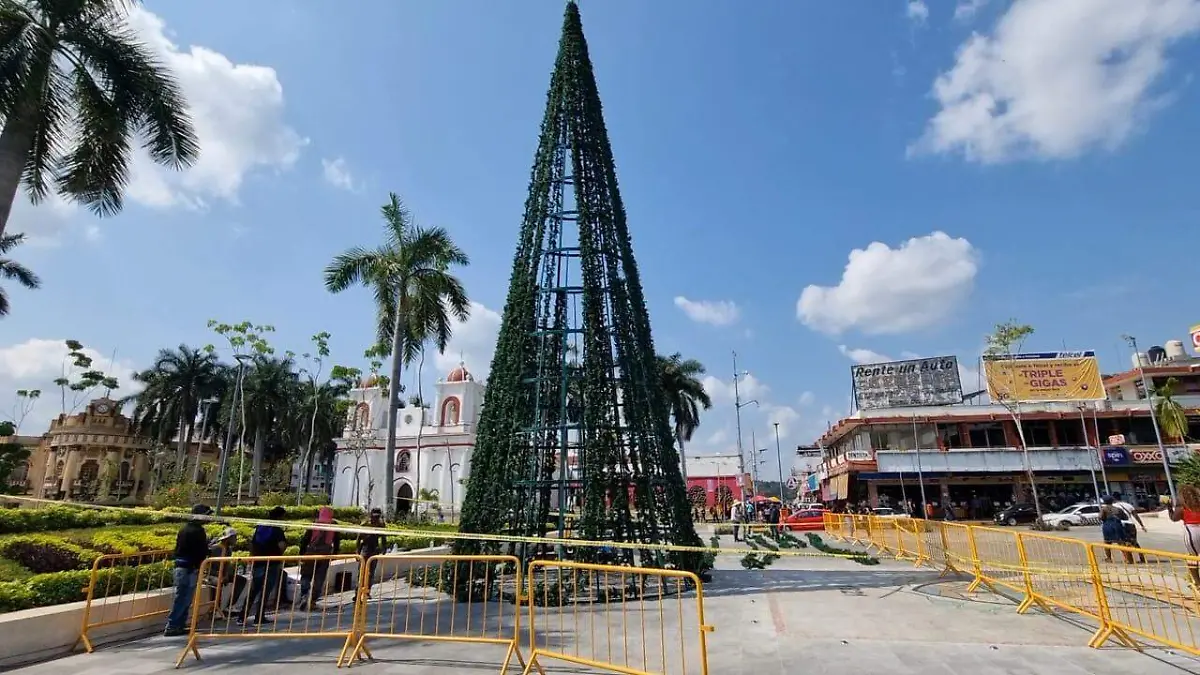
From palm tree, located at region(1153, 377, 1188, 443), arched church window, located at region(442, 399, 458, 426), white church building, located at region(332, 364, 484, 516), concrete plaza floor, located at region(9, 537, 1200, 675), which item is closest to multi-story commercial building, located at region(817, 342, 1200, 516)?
palm tree, located at region(1153, 377, 1188, 443)

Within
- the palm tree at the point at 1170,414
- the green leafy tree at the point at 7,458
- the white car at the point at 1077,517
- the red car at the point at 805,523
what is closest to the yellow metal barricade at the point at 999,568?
the red car at the point at 805,523

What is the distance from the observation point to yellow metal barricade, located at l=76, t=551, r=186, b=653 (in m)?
6.80

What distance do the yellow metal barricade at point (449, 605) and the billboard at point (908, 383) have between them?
3997cm

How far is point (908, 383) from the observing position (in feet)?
146

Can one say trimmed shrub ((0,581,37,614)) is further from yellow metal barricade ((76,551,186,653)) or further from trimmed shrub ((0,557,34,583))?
trimmed shrub ((0,557,34,583))

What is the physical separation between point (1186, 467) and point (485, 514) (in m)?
32.3

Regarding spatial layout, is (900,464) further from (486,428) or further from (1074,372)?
(486,428)

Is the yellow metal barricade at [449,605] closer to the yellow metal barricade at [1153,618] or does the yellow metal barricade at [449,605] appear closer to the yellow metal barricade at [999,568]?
the yellow metal barricade at [1153,618]

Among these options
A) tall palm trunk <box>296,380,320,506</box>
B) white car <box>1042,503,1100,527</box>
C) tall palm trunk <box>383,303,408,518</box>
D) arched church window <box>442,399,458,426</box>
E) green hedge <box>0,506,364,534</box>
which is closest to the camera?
green hedge <box>0,506,364,534</box>

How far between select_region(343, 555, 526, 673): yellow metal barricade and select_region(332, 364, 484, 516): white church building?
32.9 m

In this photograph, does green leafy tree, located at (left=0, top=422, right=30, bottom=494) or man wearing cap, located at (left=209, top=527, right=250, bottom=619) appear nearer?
man wearing cap, located at (left=209, top=527, right=250, bottom=619)

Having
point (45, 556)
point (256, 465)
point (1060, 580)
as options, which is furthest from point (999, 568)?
point (256, 465)

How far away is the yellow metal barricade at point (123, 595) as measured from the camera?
6801 mm

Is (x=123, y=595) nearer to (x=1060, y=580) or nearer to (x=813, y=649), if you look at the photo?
(x=813, y=649)
